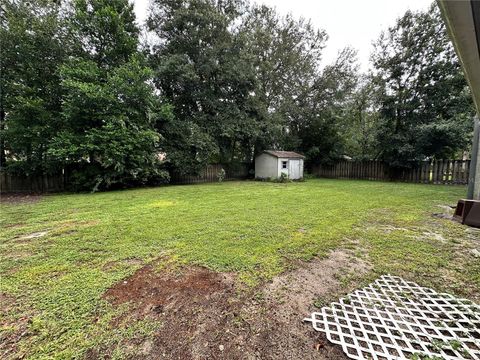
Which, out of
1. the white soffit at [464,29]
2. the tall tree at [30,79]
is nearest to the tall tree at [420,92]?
the white soffit at [464,29]

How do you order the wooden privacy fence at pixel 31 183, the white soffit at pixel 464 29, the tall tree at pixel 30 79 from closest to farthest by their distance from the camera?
the white soffit at pixel 464 29 < the tall tree at pixel 30 79 < the wooden privacy fence at pixel 31 183

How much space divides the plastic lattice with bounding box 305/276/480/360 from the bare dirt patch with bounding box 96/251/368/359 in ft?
0.50

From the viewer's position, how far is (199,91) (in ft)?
39.7

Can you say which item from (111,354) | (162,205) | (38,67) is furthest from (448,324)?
(38,67)

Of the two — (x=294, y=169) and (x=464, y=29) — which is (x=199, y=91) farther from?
(x=464, y=29)

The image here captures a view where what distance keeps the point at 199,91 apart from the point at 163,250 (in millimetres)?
11085

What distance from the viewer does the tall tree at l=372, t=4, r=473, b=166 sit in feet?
34.7

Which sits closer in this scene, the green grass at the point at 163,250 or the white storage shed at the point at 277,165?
the green grass at the point at 163,250

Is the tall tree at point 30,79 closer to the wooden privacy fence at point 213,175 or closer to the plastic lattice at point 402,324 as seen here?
the wooden privacy fence at point 213,175

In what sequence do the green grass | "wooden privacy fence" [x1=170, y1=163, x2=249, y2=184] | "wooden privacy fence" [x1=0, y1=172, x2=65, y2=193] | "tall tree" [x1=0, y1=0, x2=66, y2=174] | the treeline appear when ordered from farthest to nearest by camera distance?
1. "wooden privacy fence" [x1=170, y1=163, x2=249, y2=184]
2. "wooden privacy fence" [x1=0, y1=172, x2=65, y2=193]
3. the treeline
4. "tall tree" [x1=0, y1=0, x2=66, y2=174]
5. the green grass

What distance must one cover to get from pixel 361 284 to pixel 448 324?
2.09ft

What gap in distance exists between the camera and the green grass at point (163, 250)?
5.32 ft

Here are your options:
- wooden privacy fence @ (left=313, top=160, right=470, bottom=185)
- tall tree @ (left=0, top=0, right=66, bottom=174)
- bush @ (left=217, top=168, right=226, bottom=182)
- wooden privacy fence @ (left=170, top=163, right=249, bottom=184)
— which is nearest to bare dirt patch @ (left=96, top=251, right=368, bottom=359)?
tall tree @ (left=0, top=0, right=66, bottom=174)

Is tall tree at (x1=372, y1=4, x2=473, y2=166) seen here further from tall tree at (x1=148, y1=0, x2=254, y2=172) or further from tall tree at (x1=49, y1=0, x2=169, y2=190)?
tall tree at (x1=49, y1=0, x2=169, y2=190)
